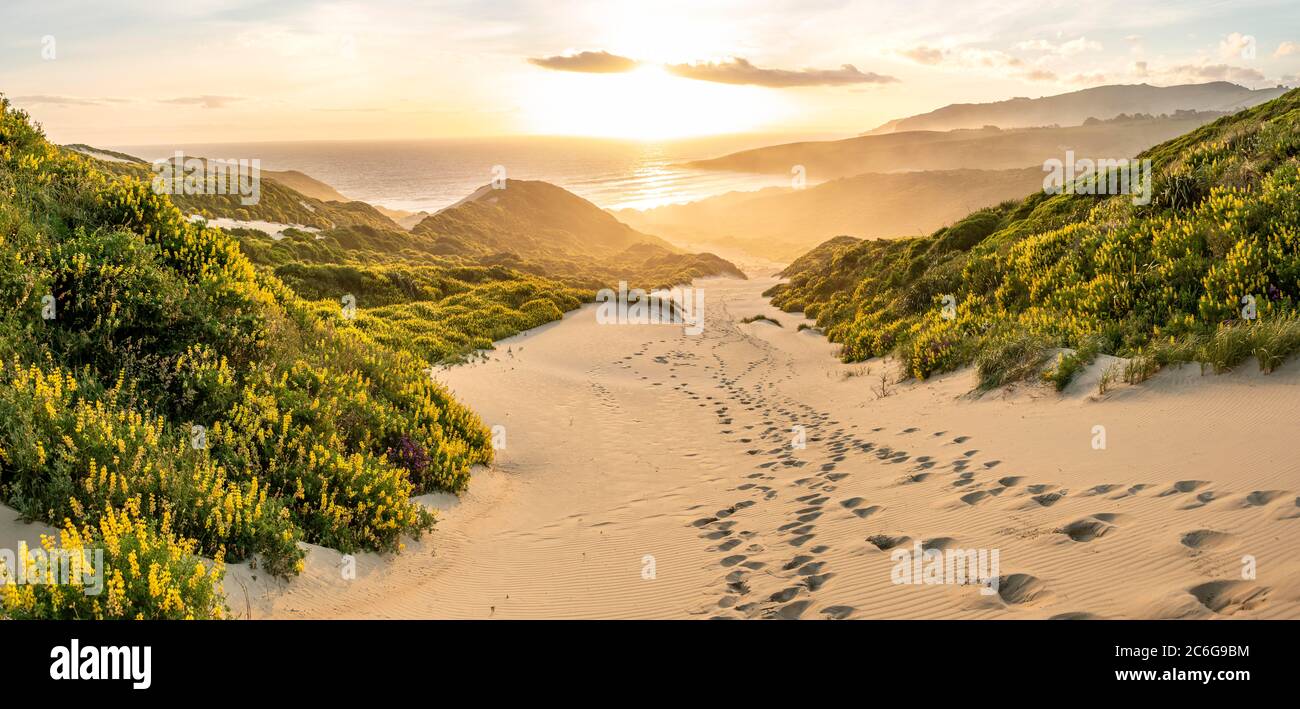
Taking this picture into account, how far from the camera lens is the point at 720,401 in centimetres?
1490

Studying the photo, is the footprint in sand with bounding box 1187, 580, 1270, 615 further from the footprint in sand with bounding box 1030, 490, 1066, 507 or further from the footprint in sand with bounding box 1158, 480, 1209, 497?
the footprint in sand with bounding box 1030, 490, 1066, 507

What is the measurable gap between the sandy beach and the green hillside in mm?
796

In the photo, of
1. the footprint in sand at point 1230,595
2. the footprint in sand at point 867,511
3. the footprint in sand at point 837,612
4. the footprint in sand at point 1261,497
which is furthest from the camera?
the footprint in sand at point 867,511

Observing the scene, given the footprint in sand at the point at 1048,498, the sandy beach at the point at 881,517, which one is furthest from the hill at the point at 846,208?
the footprint in sand at the point at 1048,498

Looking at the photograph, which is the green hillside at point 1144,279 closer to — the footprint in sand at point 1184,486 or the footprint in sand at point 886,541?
the footprint in sand at point 1184,486

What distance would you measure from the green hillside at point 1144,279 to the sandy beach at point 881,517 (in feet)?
2.61

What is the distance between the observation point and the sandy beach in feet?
14.2

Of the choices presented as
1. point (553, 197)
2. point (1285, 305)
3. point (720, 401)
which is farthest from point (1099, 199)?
point (553, 197)

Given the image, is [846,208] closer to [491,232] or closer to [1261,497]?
[491,232]

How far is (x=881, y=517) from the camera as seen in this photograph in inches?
256

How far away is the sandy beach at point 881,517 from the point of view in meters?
4.34

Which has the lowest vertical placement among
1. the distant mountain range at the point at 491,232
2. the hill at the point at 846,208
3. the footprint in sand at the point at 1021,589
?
the footprint in sand at the point at 1021,589
